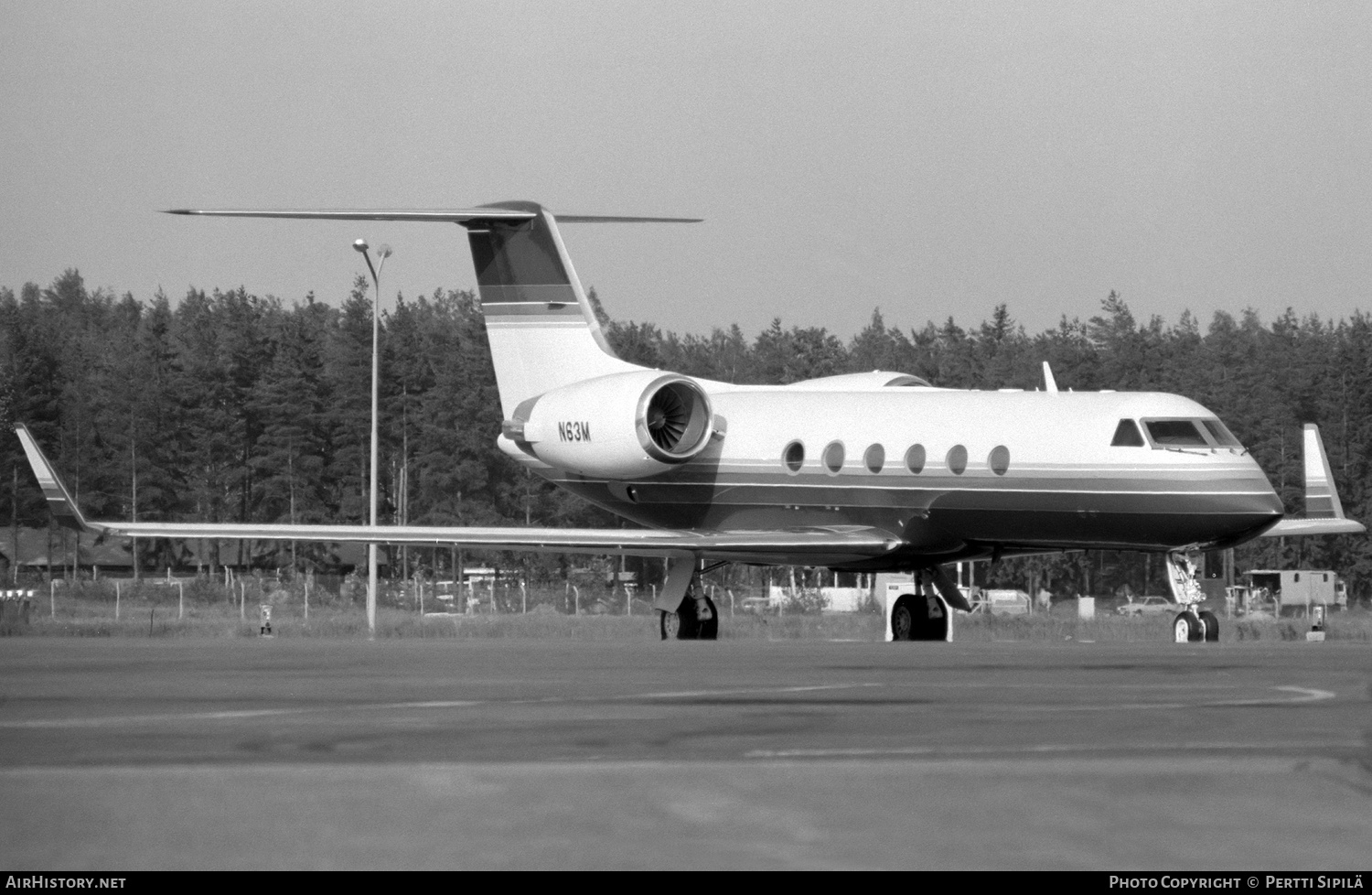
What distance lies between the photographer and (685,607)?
2589cm

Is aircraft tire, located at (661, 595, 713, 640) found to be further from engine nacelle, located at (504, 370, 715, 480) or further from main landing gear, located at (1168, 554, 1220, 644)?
main landing gear, located at (1168, 554, 1220, 644)

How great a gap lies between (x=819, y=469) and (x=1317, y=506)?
924 cm

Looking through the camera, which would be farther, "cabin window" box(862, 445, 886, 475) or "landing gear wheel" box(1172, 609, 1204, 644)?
"cabin window" box(862, 445, 886, 475)

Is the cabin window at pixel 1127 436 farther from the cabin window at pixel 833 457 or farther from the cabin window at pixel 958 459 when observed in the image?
the cabin window at pixel 833 457

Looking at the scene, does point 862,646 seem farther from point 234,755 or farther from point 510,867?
point 510,867

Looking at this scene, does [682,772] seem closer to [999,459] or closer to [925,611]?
A: [999,459]

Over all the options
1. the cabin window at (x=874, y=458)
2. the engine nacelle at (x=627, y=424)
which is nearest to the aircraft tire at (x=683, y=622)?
the engine nacelle at (x=627, y=424)

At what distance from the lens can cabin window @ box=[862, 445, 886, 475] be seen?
2469 cm

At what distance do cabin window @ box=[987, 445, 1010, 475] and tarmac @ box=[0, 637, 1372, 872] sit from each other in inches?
459

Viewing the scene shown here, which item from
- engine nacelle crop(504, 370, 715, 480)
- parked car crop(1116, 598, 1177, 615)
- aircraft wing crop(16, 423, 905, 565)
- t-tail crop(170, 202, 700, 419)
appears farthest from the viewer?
parked car crop(1116, 598, 1177, 615)

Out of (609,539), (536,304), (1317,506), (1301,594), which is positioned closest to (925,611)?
(609,539)

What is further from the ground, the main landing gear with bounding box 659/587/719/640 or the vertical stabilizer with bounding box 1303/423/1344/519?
the vertical stabilizer with bounding box 1303/423/1344/519

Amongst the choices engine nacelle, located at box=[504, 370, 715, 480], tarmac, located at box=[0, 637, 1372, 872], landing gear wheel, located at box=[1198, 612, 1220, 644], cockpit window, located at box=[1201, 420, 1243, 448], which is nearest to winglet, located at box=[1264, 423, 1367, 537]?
cockpit window, located at box=[1201, 420, 1243, 448]

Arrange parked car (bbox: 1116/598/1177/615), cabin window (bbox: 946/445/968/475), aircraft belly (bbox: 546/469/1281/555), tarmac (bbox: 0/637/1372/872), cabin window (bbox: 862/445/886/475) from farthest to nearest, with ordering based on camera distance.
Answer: parked car (bbox: 1116/598/1177/615)
cabin window (bbox: 862/445/886/475)
cabin window (bbox: 946/445/968/475)
aircraft belly (bbox: 546/469/1281/555)
tarmac (bbox: 0/637/1372/872)
